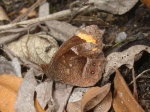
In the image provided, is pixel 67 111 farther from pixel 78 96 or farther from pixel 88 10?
pixel 88 10

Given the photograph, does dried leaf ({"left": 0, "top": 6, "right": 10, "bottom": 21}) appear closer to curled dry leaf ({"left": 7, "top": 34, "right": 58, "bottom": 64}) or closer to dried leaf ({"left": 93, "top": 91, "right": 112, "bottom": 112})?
curled dry leaf ({"left": 7, "top": 34, "right": 58, "bottom": 64})

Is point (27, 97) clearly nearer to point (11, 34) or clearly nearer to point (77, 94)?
point (77, 94)

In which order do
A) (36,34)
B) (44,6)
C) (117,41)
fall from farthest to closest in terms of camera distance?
(44,6) < (36,34) < (117,41)

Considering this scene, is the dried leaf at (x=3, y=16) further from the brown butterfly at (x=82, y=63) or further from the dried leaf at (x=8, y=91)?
the brown butterfly at (x=82, y=63)

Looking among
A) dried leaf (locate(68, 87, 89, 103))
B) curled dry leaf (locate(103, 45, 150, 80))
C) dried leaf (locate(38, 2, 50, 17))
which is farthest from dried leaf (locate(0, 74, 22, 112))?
dried leaf (locate(38, 2, 50, 17))

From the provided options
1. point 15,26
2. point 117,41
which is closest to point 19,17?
point 15,26
